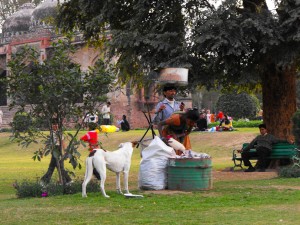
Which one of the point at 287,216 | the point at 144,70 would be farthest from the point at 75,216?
the point at 144,70

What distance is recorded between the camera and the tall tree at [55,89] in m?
11.3

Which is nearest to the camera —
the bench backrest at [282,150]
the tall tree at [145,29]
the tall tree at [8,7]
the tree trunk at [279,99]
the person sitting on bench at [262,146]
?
the tall tree at [145,29]

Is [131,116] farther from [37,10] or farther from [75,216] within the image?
[75,216]

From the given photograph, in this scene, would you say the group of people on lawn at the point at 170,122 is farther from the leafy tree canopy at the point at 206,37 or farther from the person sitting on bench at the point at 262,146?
the person sitting on bench at the point at 262,146

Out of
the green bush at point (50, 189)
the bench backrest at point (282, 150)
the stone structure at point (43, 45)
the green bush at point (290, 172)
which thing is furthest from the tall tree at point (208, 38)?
the stone structure at point (43, 45)

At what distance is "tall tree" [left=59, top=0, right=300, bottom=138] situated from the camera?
14.3m

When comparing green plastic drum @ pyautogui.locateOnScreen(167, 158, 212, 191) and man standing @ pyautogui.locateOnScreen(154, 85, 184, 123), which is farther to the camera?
man standing @ pyautogui.locateOnScreen(154, 85, 184, 123)

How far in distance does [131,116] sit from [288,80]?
24100mm

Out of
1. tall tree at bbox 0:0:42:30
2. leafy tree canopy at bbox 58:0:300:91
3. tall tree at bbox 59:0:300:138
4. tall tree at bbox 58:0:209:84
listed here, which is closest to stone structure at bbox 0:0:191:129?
tall tree at bbox 0:0:42:30

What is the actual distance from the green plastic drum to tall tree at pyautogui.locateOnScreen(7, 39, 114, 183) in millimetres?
1672

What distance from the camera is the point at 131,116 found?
133 feet

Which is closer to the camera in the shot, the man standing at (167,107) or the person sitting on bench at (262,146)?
the man standing at (167,107)

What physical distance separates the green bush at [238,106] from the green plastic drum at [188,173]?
1226 inches

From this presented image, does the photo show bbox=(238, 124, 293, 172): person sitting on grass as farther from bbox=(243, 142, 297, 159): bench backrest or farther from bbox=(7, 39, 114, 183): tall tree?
bbox=(7, 39, 114, 183): tall tree
